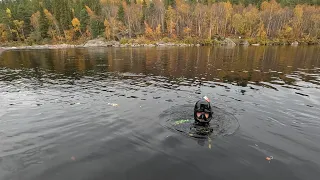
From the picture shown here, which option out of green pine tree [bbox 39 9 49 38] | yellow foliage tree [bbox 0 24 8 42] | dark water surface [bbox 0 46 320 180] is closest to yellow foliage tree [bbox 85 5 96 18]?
green pine tree [bbox 39 9 49 38]

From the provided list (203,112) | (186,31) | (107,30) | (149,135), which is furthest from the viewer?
(107,30)

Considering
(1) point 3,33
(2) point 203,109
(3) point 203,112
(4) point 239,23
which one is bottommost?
(3) point 203,112

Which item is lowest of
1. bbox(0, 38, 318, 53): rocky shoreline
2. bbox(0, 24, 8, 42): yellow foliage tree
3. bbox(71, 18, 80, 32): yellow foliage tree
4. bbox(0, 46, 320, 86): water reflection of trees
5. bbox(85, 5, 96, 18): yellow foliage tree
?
bbox(0, 46, 320, 86): water reflection of trees

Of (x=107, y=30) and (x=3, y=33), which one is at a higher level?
(x=107, y=30)

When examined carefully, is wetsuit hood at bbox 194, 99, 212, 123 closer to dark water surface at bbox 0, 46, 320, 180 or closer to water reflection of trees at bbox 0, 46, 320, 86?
dark water surface at bbox 0, 46, 320, 180

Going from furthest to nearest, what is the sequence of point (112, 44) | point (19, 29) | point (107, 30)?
1. point (19, 29)
2. point (107, 30)
3. point (112, 44)

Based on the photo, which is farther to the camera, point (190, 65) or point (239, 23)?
point (239, 23)

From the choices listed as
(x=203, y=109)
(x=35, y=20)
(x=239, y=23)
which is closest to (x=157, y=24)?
(x=239, y=23)

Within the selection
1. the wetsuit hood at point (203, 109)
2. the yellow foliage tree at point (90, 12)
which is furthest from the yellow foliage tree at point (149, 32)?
the wetsuit hood at point (203, 109)

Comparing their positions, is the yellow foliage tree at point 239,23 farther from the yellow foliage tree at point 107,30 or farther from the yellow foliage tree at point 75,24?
the yellow foliage tree at point 75,24

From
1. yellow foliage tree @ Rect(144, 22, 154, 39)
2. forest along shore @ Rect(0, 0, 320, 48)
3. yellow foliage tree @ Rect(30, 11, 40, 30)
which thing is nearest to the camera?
forest along shore @ Rect(0, 0, 320, 48)

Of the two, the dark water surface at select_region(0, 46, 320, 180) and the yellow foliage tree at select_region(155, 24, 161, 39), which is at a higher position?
the yellow foliage tree at select_region(155, 24, 161, 39)

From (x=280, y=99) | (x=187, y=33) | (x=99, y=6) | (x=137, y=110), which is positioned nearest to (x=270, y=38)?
(x=187, y=33)

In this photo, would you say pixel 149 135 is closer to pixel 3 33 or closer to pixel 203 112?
pixel 203 112
